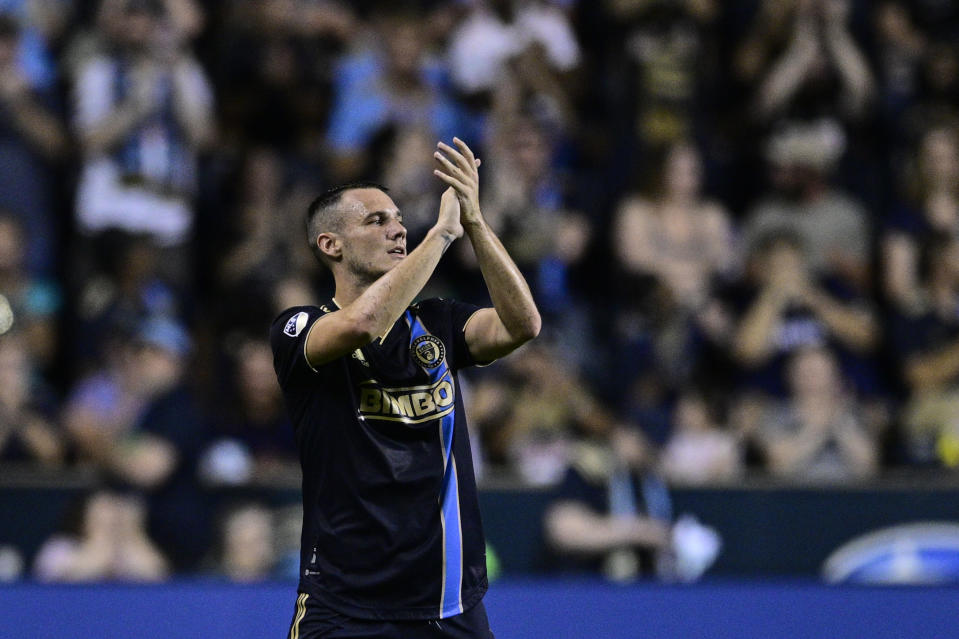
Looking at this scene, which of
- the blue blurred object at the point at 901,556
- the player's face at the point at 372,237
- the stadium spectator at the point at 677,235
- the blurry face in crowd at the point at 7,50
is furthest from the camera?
the blurry face in crowd at the point at 7,50

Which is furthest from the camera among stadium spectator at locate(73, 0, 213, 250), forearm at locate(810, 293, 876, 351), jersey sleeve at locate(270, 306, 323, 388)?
stadium spectator at locate(73, 0, 213, 250)

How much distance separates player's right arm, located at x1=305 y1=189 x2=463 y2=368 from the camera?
4055mm

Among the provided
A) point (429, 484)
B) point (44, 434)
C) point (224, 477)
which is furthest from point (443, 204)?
point (44, 434)

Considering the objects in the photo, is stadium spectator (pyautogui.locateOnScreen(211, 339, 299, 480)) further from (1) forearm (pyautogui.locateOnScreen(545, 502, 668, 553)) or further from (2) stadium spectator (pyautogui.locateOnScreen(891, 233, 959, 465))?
(2) stadium spectator (pyautogui.locateOnScreen(891, 233, 959, 465))

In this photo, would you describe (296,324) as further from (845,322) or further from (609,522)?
(845,322)

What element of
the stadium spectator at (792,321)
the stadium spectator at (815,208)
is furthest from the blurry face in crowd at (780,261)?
the stadium spectator at (815,208)

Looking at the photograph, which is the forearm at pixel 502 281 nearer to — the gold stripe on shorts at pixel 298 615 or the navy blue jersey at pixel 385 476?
the navy blue jersey at pixel 385 476

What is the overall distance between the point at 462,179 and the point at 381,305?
1.60 feet

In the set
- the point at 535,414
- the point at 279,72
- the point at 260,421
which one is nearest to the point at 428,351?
the point at 260,421

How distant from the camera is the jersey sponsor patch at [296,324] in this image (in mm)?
4301

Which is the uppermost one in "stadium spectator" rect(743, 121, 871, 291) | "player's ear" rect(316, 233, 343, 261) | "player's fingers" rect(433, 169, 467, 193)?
"stadium spectator" rect(743, 121, 871, 291)

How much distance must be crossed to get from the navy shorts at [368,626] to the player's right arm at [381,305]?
767mm

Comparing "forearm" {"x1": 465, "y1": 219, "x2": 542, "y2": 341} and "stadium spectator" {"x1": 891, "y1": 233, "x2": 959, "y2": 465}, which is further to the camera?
"stadium spectator" {"x1": 891, "y1": 233, "x2": 959, "y2": 465}

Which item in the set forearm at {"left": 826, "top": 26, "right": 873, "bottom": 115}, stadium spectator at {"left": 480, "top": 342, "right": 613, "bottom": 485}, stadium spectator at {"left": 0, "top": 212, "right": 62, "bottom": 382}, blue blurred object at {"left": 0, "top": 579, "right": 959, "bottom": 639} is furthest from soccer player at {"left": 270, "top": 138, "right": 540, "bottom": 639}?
forearm at {"left": 826, "top": 26, "right": 873, "bottom": 115}
